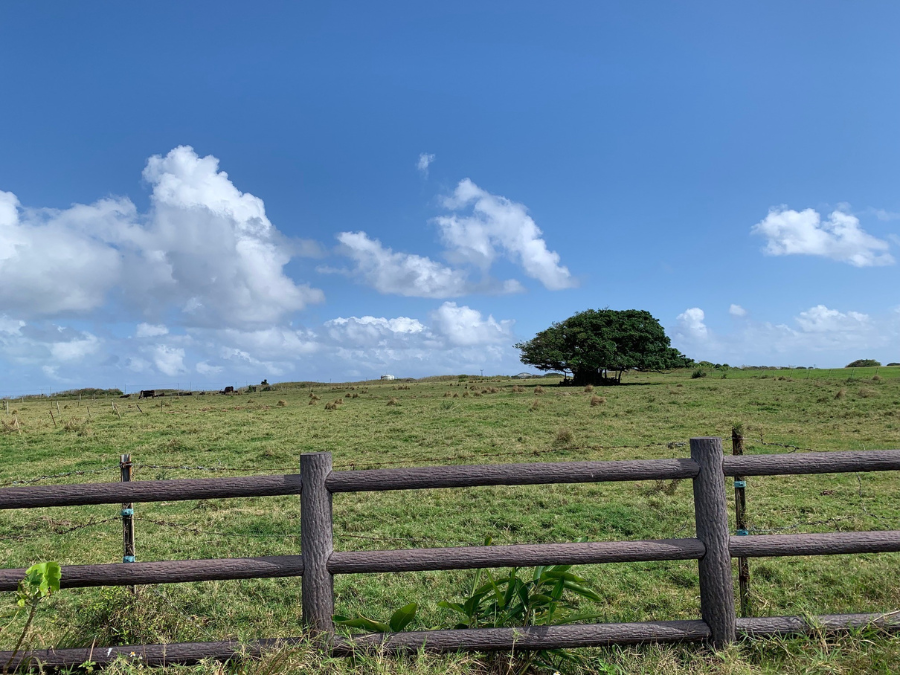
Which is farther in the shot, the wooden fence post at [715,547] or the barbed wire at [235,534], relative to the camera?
the barbed wire at [235,534]

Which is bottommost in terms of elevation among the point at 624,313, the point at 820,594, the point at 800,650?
the point at 820,594

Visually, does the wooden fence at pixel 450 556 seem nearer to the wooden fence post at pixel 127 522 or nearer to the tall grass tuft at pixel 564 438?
the wooden fence post at pixel 127 522

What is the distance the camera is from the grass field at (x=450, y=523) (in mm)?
4480

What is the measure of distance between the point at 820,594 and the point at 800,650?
115 inches

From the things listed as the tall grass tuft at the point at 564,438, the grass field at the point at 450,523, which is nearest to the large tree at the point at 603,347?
the grass field at the point at 450,523

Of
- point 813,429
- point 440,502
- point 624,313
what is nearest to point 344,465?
point 440,502

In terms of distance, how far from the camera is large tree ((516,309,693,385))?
53.2 meters

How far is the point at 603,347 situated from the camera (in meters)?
53.1

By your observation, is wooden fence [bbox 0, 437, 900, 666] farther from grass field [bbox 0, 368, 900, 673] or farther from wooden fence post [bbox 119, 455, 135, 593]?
wooden fence post [bbox 119, 455, 135, 593]

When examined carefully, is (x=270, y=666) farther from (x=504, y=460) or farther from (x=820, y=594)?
(x=504, y=460)

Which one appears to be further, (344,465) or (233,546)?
(344,465)

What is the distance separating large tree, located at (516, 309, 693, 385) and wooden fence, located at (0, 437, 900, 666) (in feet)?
164

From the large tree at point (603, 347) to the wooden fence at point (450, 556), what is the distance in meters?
49.9

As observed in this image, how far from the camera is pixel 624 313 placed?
192 feet
